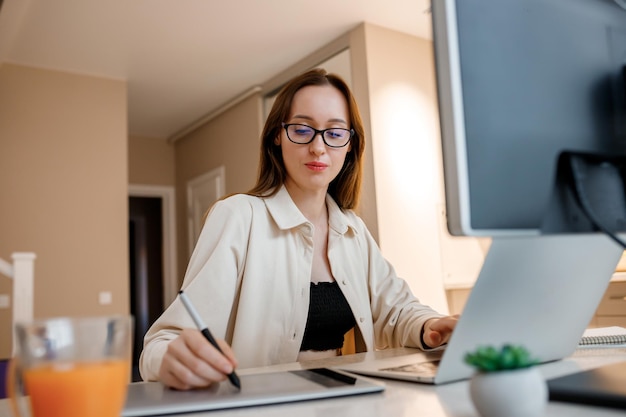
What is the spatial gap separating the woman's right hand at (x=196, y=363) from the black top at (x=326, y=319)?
65 cm

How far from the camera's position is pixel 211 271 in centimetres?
117

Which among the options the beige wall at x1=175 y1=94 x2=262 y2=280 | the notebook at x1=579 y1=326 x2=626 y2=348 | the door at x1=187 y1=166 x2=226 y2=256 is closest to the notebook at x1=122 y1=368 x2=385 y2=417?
the notebook at x1=579 y1=326 x2=626 y2=348

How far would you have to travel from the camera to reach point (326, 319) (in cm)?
136

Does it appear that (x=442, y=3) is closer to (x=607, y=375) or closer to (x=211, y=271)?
(x=607, y=375)

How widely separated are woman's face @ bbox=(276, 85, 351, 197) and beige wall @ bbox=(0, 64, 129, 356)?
311 cm

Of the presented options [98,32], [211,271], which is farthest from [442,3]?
[98,32]

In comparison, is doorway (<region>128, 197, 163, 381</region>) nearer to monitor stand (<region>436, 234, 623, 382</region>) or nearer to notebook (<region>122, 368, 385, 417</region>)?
notebook (<region>122, 368, 385, 417</region>)

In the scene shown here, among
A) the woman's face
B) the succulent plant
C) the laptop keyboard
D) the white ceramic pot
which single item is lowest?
the laptop keyboard

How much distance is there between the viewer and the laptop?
2.08 feet

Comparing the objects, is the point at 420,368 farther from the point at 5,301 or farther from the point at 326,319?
the point at 5,301

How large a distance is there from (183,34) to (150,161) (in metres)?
2.42

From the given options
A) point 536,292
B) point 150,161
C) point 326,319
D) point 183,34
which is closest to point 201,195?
point 150,161

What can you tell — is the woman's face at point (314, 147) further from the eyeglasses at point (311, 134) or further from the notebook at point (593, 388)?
the notebook at point (593, 388)

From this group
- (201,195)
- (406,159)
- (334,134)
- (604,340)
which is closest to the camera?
(604,340)
